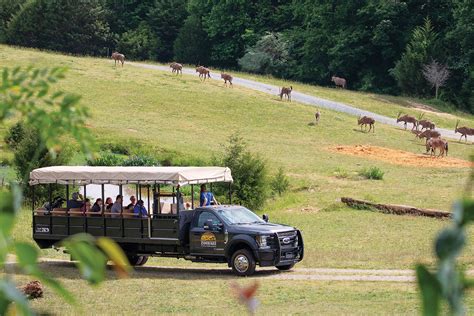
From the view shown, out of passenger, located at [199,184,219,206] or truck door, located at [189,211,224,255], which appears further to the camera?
passenger, located at [199,184,219,206]

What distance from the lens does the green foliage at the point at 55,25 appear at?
91.9 meters

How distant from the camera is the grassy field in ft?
57.4

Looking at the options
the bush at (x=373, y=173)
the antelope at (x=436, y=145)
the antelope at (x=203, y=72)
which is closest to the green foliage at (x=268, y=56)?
the antelope at (x=203, y=72)

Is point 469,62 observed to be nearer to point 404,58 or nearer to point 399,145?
point 404,58

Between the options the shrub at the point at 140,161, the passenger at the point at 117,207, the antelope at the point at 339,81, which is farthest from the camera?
the antelope at the point at 339,81

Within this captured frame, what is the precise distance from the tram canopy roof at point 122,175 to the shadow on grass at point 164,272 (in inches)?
73.5

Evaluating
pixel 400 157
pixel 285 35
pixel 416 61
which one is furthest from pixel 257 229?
pixel 285 35

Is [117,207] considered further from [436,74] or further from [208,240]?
[436,74]

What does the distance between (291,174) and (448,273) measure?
39866mm

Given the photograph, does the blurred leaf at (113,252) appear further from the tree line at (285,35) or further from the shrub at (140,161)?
the tree line at (285,35)

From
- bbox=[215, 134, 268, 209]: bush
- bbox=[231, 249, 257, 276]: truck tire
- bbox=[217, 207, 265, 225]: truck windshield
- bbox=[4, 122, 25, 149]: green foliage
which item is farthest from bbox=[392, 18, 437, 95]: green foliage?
bbox=[231, 249, 257, 276]: truck tire

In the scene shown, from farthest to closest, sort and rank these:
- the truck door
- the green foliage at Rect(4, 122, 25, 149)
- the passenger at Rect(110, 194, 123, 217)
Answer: the green foliage at Rect(4, 122, 25, 149) < the passenger at Rect(110, 194, 123, 217) < the truck door

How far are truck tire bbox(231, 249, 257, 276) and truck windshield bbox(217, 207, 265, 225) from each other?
82 centimetres

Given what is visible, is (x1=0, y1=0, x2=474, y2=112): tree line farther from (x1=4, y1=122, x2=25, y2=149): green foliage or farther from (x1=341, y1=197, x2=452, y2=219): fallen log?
(x1=341, y1=197, x2=452, y2=219): fallen log
